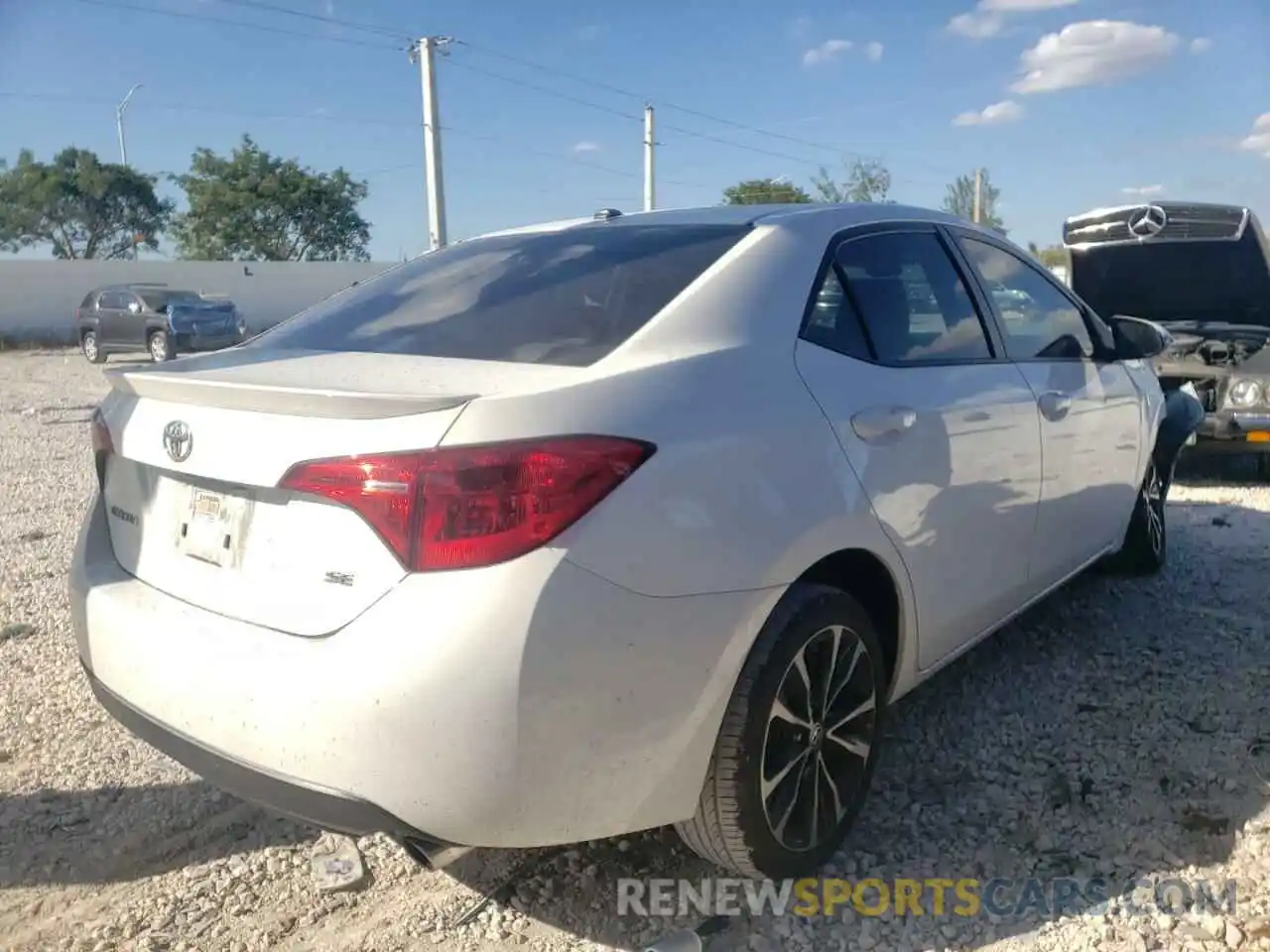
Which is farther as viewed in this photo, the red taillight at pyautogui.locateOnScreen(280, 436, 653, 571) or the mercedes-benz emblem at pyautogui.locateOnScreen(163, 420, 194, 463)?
the mercedes-benz emblem at pyautogui.locateOnScreen(163, 420, 194, 463)

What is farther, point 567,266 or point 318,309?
point 318,309

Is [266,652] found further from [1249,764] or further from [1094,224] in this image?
[1094,224]

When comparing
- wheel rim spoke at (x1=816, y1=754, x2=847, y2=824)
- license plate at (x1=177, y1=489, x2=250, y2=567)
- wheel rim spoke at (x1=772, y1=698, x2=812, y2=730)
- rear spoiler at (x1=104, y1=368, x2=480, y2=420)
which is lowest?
wheel rim spoke at (x1=816, y1=754, x2=847, y2=824)

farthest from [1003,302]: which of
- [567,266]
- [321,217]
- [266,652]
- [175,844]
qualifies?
[321,217]

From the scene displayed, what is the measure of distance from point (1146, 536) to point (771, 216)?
283cm

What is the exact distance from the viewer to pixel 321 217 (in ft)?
160

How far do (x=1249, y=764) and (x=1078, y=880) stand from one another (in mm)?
929

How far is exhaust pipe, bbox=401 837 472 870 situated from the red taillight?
562mm

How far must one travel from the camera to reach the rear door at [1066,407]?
3.42 meters

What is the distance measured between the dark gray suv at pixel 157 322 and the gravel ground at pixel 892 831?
19.0m

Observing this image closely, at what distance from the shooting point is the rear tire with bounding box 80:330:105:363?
77.0 ft

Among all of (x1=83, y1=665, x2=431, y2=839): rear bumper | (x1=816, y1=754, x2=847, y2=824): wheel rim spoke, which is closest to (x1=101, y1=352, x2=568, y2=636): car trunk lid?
(x1=83, y1=665, x2=431, y2=839): rear bumper

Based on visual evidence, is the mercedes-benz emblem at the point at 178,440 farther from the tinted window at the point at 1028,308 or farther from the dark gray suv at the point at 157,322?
the dark gray suv at the point at 157,322

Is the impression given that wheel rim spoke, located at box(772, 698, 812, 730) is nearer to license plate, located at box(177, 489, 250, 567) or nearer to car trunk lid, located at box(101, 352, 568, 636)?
car trunk lid, located at box(101, 352, 568, 636)
